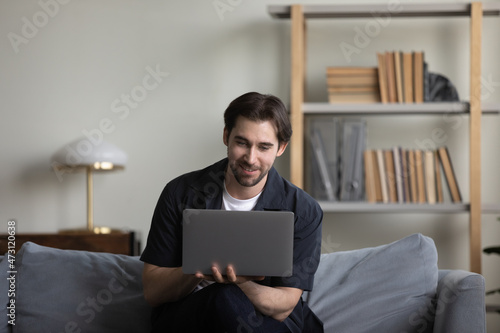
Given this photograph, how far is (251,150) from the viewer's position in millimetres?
1826

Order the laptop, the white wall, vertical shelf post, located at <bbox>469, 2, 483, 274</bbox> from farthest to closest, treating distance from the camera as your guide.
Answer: the white wall
vertical shelf post, located at <bbox>469, 2, 483, 274</bbox>
the laptop

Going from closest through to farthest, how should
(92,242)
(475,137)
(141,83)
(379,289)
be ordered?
1. (379,289)
2. (92,242)
3. (475,137)
4. (141,83)

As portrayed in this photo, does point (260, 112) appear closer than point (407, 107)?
Yes

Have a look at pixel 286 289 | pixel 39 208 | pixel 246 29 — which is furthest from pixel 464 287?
pixel 39 208

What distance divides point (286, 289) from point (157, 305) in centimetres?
37

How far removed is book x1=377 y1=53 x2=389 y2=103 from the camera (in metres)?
3.02

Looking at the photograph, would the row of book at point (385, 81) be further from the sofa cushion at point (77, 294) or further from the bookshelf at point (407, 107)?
the sofa cushion at point (77, 294)

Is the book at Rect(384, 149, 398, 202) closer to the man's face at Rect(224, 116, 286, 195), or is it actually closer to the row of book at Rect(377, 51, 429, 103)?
the row of book at Rect(377, 51, 429, 103)

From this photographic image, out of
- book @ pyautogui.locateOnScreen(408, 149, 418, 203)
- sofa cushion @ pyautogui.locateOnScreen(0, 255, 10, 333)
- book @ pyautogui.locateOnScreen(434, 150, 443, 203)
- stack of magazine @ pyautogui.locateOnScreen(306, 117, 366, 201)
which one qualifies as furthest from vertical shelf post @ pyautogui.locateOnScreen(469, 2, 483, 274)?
sofa cushion @ pyautogui.locateOnScreen(0, 255, 10, 333)

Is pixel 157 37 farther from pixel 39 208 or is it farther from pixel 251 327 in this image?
pixel 251 327

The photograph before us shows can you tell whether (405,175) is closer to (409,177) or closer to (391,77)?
(409,177)

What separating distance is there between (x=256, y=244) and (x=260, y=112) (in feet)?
1.29

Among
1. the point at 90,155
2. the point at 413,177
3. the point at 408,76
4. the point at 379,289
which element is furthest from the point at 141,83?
the point at 379,289

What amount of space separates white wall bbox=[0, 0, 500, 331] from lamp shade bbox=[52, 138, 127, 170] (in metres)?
0.27
